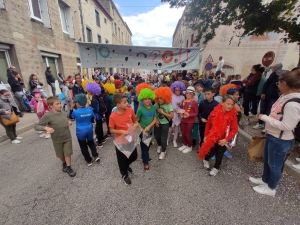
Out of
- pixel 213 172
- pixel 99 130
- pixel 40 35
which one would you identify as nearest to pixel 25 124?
pixel 99 130

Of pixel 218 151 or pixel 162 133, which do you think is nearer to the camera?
pixel 218 151

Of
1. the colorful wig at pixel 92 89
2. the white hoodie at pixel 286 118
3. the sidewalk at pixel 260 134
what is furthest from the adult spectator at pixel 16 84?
the sidewalk at pixel 260 134

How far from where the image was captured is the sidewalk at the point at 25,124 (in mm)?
4313

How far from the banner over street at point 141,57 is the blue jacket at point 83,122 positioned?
2.83 m

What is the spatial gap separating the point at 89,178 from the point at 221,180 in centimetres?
250

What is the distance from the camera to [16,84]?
240 inches

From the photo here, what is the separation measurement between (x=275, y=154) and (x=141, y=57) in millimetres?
4654

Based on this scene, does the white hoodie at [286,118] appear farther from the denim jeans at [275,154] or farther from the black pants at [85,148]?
the black pants at [85,148]

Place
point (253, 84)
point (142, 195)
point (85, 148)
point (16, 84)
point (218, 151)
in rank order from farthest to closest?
point (16, 84), point (253, 84), point (85, 148), point (218, 151), point (142, 195)

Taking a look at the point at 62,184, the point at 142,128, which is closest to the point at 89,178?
the point at 62,184

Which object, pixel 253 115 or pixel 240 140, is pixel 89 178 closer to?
pixel 240 140

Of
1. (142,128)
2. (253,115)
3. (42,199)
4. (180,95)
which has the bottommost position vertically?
(42,199)

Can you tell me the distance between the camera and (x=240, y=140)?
4.06m

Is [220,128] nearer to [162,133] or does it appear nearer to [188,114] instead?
[188,114]
